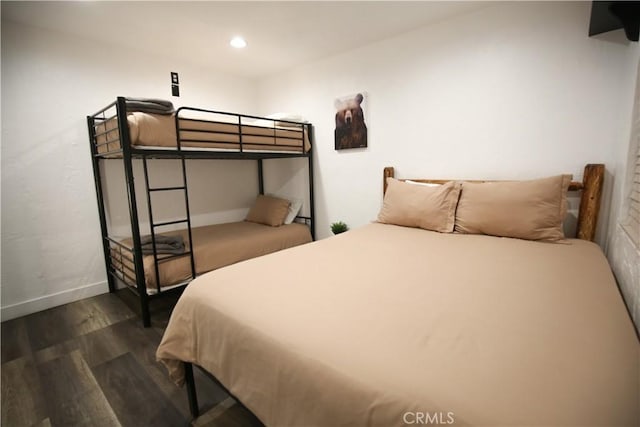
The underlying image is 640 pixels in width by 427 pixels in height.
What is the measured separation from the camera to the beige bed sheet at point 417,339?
0.58 meters

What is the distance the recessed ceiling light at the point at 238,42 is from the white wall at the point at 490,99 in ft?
2.61

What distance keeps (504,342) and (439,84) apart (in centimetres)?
213

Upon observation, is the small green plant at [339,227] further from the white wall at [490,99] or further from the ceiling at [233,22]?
the ceiling at [233,22]

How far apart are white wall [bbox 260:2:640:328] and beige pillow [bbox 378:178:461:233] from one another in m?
0.35

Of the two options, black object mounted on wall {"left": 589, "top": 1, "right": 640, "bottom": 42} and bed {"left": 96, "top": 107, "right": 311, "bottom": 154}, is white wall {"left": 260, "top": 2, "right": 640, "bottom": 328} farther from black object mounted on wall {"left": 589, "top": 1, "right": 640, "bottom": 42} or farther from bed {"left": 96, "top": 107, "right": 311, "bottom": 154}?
bed {"left": 96, "top": 107, "right": 311, "bottom": 154}

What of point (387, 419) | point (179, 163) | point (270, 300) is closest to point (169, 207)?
point (179, 163)

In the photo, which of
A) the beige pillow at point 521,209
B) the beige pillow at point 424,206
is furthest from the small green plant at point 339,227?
the beige pillow at point 521,209

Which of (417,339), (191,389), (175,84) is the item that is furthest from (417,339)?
(175,84)

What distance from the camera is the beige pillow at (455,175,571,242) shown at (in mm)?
1682

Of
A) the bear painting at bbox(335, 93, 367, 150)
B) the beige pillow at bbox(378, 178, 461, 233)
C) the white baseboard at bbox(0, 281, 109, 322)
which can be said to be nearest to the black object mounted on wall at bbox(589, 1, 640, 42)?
the beige pillow at bbox(378, 178, 461, 233)

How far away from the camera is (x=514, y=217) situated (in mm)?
1737

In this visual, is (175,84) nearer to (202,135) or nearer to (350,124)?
(202,135)

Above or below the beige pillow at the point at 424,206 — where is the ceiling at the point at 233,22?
above

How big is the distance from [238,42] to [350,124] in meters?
1.24
